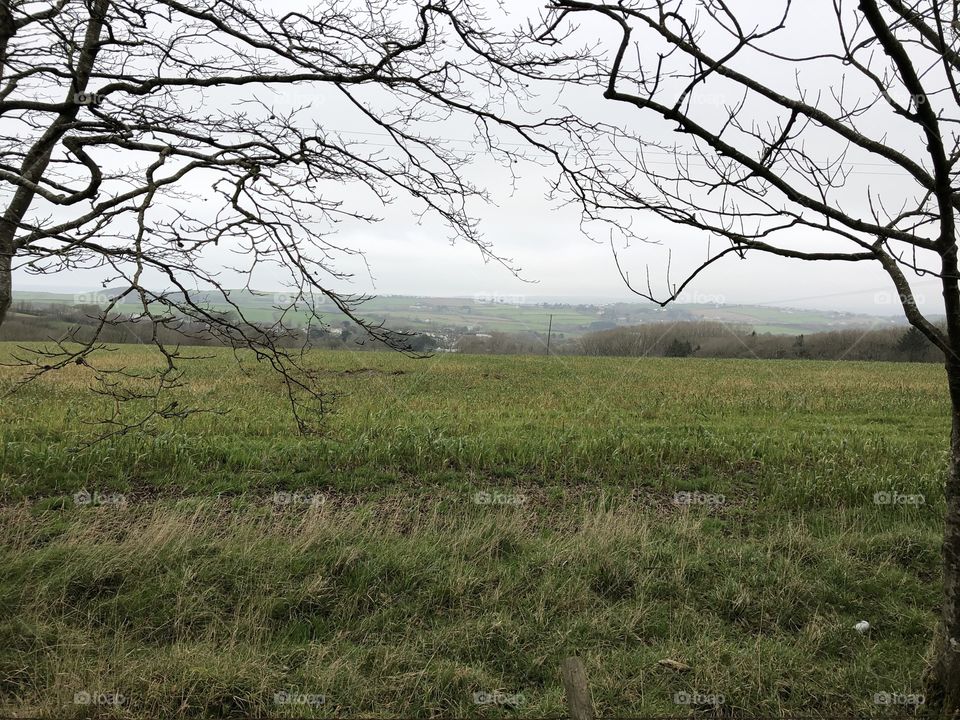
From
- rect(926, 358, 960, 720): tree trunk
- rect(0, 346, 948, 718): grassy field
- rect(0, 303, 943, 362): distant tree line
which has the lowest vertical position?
rect(0, 346, 948, 718): grassy field

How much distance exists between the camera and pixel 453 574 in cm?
485

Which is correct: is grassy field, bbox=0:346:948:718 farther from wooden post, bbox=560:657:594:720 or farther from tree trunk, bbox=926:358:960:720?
wooden post, bbox=560:657:594:720

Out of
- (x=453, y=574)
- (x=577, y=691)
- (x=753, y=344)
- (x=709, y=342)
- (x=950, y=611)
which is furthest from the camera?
(x=753, y=344)

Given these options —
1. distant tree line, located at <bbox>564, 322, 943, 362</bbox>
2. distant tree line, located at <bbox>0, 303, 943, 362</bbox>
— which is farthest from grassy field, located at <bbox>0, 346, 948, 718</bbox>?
distant tree line, located at <bbox>564, 322, 943, 362</bbox>

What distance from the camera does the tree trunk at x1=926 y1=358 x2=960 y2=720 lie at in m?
3.13

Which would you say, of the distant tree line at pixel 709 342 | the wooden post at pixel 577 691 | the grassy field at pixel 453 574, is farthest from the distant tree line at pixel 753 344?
the wooden post at pixel 577 691

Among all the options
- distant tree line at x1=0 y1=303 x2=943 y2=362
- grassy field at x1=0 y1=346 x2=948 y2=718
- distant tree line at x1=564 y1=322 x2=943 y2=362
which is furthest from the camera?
distant tree line at x1=564 y1=322 x2=943 y2=362

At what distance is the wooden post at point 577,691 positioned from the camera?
2.37 meters

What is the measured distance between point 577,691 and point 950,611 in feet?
8.03

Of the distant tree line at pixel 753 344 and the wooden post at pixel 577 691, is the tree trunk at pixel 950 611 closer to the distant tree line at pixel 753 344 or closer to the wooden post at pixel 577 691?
the wooden post at pixel 577 691

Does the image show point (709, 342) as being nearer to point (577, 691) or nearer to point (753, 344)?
point (753, 344)

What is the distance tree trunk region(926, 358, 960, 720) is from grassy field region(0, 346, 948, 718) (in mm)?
221

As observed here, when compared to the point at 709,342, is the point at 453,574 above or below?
below

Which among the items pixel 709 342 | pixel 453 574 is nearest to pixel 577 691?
pixel 453 574
